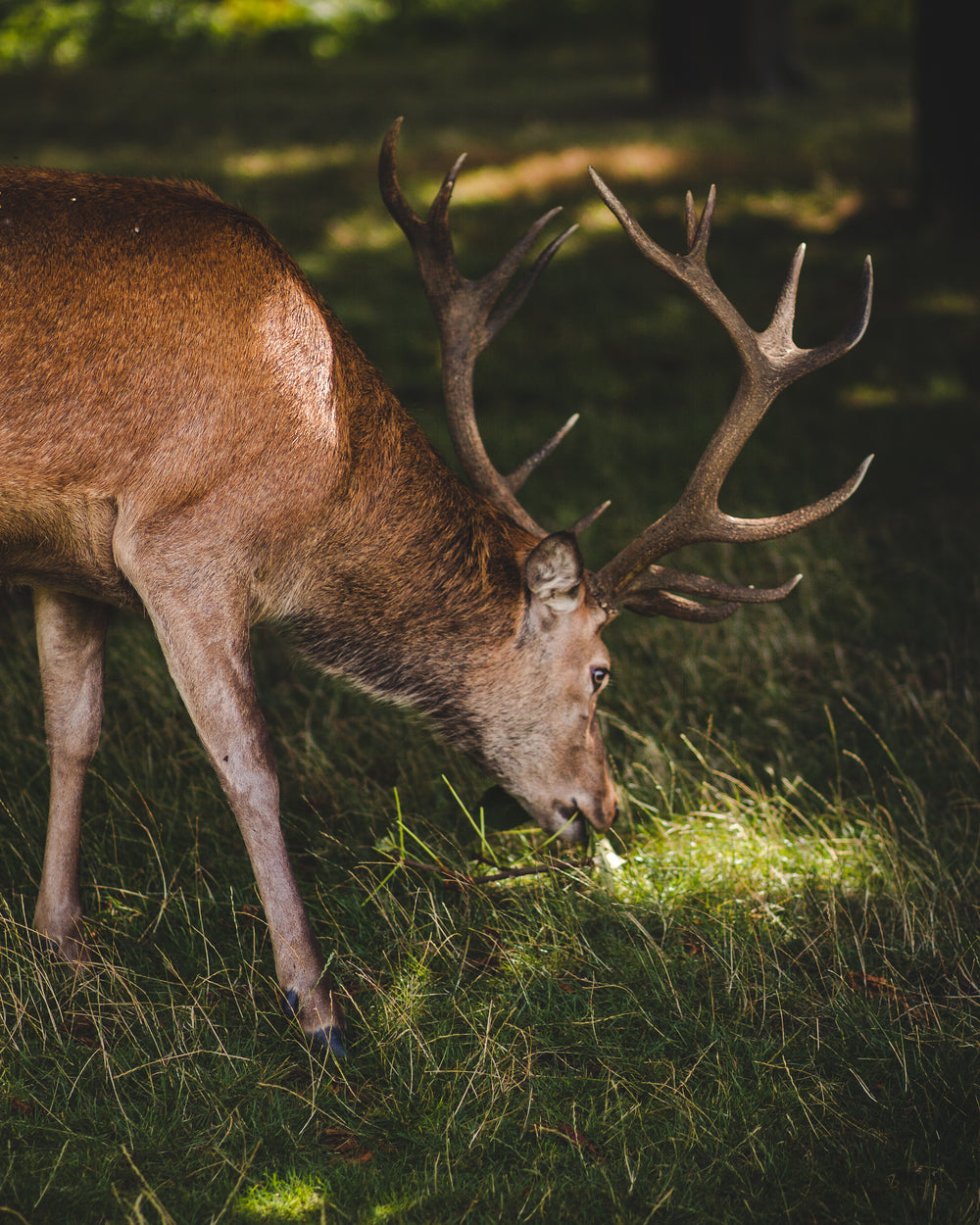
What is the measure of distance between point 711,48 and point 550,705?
47.0ft

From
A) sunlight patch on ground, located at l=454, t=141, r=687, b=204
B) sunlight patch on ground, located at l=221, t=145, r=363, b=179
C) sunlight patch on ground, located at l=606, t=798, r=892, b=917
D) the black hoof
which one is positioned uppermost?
sunlight patch on ground, located at l=221, t=145, r=363, b=179

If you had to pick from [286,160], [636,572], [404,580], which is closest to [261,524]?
→ [404,580]

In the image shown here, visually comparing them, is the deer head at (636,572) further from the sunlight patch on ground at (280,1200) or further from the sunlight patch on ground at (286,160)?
the sunlight patch on ground at (286,160)

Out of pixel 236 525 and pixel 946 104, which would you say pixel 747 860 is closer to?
pixel 236 525

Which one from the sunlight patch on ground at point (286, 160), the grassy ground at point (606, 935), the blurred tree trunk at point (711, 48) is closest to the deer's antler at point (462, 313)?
the grassy ground at point (606, 935)

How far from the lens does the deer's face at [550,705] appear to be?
3.88 meters

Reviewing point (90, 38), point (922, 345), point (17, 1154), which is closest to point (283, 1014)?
point (17, 1154)

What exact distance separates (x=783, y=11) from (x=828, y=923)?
16.9m

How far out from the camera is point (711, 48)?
52.0 feet

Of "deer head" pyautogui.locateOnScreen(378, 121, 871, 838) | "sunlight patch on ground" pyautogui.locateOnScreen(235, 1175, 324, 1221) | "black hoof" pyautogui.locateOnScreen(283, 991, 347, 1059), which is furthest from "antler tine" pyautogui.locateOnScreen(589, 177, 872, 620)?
"sunlight patch on ground" pyautogui.locateOnScreen(235, 1175, 324, 1221)

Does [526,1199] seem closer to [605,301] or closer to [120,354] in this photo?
[120,354]

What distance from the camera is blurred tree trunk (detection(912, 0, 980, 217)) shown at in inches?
415

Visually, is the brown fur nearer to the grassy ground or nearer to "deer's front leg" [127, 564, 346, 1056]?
"deer's front leg" [127, 564, 346, 1056]

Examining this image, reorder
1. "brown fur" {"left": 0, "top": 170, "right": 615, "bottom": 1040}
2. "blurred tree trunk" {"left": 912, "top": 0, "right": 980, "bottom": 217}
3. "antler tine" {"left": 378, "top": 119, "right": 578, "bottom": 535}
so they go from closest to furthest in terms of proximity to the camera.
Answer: "brown fur" {"left": 0, "top": 170, "right": 615, "bottom": 1040} → "antler tine" {"left": 378, "top": 119, "right": 578, "bottom": 535} → "blurred tree trunk" {"left": 912, "top": 0, "right": 980, "bottom": 217}
